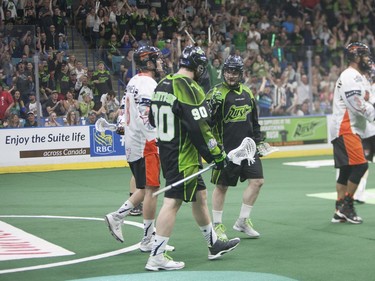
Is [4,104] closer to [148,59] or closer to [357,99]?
[148,59]

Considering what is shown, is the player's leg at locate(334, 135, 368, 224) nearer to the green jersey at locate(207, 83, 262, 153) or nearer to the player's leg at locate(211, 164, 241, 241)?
the green jersey at locate(207, 83, 262, 153)

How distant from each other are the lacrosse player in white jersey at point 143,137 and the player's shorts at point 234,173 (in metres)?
0.73

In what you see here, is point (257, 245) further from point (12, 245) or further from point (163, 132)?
point (12, 245)

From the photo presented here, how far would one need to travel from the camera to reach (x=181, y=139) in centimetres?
688

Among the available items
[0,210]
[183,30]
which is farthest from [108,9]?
[0,210]

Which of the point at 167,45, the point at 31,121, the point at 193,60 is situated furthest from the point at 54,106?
the point at 193,60

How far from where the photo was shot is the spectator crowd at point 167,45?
16.5 m

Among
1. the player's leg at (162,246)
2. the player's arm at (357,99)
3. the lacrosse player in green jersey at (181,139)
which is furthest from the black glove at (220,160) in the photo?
the player's arm at (357,99)

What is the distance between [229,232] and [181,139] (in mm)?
2288

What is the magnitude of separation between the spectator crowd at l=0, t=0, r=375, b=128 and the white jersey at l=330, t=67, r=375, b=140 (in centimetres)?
821

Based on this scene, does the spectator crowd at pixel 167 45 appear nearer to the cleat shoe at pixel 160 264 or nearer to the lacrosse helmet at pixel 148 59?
the lacrosse helmet at pixel 148 59

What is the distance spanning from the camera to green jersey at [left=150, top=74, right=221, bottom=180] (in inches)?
265

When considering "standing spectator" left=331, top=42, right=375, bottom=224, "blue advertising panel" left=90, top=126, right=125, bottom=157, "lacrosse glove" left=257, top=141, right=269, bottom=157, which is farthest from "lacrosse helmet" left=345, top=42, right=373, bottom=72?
"blue advertising panel" left=90, top=126, right=125, bottom=157

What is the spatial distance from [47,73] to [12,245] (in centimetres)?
871
